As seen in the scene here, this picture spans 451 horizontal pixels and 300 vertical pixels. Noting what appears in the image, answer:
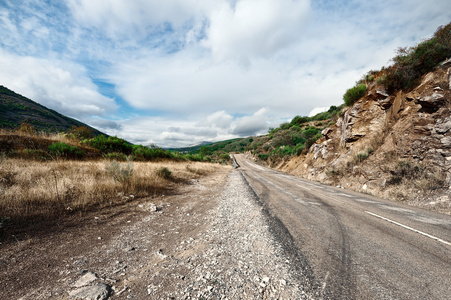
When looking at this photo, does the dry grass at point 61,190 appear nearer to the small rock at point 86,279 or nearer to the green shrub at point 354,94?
the small rock at point 86,279

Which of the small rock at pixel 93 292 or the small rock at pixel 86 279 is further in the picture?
the small rock at pixel 86 279

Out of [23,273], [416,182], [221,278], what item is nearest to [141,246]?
[23,273]

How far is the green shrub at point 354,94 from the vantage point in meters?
16.7

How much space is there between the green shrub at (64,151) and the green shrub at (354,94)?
81.9 ft

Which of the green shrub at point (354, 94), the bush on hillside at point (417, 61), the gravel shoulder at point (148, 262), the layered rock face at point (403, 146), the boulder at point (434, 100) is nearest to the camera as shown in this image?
the gravel shoulder at point (148, 262)

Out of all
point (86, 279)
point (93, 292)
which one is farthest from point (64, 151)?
point (93, 292)

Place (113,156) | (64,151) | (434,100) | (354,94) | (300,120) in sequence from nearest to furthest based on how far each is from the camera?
(434,100) → (64,151) → (113,156) → (354,94) → (300,120)

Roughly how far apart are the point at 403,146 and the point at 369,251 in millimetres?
10618

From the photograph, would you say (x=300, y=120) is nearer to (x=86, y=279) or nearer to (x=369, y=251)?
(x=369, y=251)

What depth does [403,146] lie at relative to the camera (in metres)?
10.2

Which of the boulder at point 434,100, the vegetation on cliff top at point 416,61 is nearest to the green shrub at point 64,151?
the boulder at point 434,100

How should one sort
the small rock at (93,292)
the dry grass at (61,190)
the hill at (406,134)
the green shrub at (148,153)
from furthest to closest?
the green shrub at (148,153)
the hill at (406,134)
the dry grass at (61,190)
the small rock at (93,292)

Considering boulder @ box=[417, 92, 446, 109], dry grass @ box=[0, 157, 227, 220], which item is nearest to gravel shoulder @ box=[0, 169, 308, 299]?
dry grass @ box=[0, 157, 227, 220]

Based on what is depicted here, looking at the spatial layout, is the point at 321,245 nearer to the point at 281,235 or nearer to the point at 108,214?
the point at 281,235
